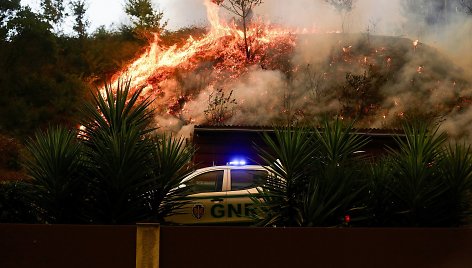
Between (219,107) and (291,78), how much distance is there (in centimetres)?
742

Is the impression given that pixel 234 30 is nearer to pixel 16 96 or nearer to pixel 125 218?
pixel 16 96

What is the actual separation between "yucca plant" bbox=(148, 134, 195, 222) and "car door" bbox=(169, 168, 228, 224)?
5.94 ft

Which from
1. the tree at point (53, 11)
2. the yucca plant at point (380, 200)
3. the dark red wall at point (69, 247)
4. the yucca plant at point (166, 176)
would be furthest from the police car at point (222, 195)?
the tree at point (53, 11)

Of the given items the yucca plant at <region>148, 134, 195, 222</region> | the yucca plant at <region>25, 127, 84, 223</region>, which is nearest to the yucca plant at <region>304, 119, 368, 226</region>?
the yucca plant at <region>148, 134, 195, 222</region>

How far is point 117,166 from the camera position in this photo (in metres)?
Answer: 6.83

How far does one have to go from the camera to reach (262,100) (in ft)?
104

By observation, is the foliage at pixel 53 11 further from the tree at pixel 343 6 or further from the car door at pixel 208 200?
the car door at pixel 208 200

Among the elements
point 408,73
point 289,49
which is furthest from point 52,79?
point 408,73

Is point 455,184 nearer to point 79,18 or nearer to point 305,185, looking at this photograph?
point 305,185

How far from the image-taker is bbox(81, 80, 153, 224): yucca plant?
6.86 metres

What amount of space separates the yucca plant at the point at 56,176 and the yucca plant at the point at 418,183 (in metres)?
4.03

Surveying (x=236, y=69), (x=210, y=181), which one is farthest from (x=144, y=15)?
(x=210, y=181)

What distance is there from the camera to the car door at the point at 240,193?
9.73 m

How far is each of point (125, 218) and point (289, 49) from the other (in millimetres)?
33011
